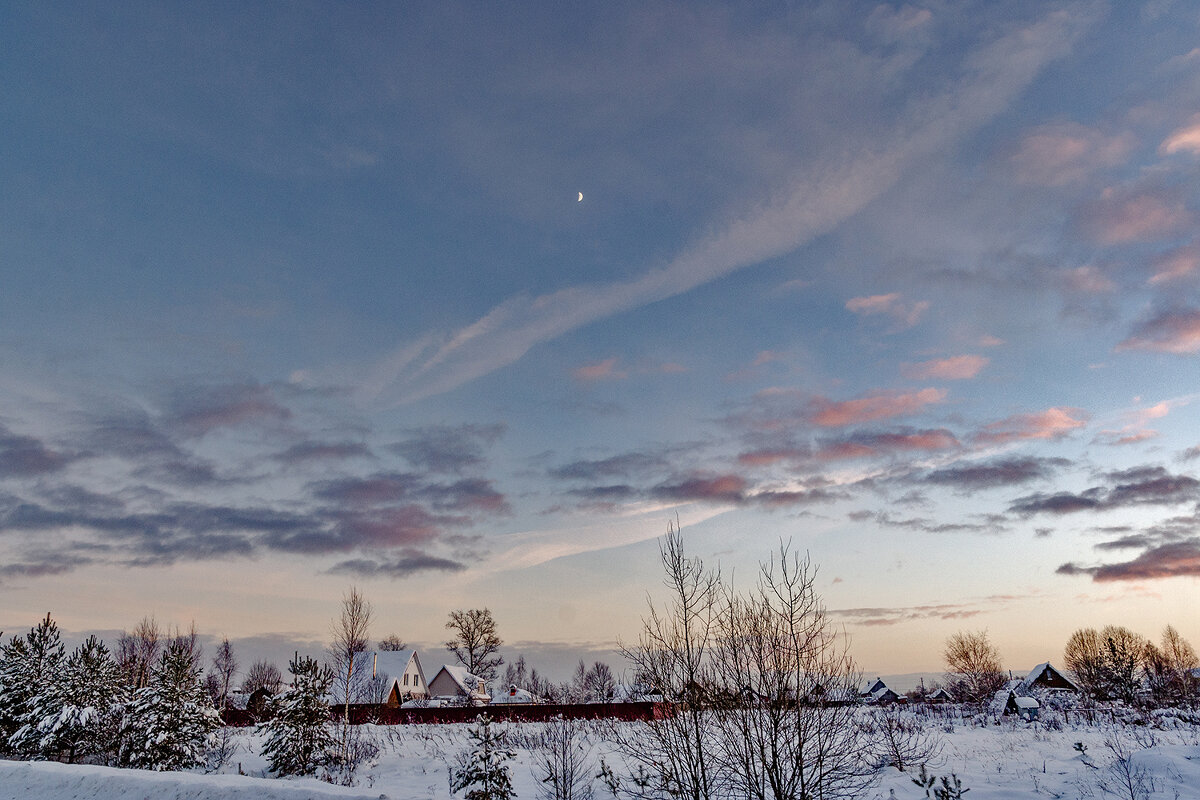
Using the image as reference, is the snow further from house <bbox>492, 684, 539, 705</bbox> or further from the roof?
the roof

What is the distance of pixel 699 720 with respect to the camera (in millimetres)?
12828

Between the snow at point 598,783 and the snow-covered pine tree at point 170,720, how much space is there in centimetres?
152

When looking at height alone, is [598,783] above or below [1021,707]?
above

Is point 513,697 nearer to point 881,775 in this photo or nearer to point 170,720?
point 170,720

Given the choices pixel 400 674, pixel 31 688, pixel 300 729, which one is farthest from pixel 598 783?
pixel 400 674

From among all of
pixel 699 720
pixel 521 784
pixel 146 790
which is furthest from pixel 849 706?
pixel 146 790

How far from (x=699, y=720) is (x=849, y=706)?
106 inches

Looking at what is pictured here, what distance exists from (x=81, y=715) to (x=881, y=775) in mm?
24563

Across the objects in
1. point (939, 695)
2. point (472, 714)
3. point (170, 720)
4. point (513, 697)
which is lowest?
point (939, 695)

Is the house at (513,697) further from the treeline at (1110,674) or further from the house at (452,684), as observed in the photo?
the treeline at (1110,674)

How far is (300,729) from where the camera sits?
66.7 ft

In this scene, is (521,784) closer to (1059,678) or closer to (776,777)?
(776,777)

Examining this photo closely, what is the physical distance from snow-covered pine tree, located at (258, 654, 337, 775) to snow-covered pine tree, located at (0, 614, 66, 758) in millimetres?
8097

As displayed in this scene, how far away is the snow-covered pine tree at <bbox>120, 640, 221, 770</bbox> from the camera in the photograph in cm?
2056
